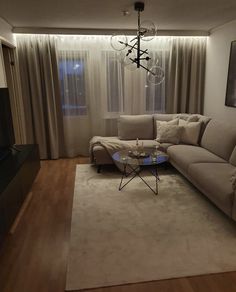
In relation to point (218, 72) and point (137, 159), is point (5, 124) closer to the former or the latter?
point (137, 159)

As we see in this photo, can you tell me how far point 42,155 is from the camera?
4844mm

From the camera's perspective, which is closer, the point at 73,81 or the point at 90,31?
the point at 90,31

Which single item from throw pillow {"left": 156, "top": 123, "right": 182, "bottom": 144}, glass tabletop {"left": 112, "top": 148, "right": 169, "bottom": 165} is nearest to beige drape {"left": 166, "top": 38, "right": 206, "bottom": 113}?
throw pillow {"left": 156, "top": 123, "right": 182, "bottom": 144}

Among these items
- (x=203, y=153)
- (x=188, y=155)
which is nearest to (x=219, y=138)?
(x=203, y=153)

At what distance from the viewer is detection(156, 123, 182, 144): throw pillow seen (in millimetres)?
4227

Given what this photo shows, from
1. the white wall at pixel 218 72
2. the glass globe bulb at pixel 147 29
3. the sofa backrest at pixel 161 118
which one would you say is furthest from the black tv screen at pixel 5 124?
the white wall at pixel 218 72

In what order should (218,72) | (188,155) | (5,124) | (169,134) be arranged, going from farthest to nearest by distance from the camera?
(218,72) → (169,134) → (188,155) → (5,124)

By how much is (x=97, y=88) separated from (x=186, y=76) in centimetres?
185

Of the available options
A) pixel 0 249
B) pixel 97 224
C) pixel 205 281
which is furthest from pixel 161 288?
pixel 0 249

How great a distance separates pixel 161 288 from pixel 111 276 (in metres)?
0.39

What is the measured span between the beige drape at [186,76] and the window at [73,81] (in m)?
1.76

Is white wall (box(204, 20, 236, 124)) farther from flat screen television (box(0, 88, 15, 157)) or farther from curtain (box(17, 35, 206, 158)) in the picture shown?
flat screen television (box(0, 88, 15, 157))

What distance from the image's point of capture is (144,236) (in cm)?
238

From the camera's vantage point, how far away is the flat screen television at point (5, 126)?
9.91 feet
